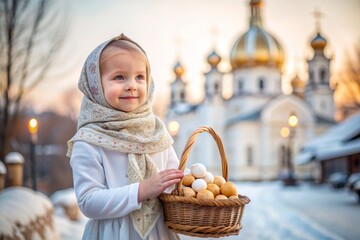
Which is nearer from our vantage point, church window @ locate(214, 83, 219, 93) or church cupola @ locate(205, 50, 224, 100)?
church cupola @ locate(205, 50, 224, 100)

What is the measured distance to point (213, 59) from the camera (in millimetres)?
43344

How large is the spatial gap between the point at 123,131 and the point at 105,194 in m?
0.32

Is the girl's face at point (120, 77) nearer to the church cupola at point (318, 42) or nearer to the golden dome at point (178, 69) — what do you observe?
the church cupola at point (318, 42)

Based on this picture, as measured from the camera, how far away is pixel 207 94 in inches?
1743

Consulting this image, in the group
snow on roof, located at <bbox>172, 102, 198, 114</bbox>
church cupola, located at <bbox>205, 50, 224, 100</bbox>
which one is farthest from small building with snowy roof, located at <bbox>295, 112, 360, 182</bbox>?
snow on roof, located at <bbox>172, 102, 198, 114</bbox>

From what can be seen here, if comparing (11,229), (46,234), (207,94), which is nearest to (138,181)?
(11,229)

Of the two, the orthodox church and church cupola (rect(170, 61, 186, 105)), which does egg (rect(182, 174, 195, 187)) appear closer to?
the orthodox church

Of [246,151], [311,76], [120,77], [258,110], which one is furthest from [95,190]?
[311,76]

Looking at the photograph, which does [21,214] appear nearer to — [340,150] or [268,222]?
[268,222]

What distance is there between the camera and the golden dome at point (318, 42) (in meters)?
40.6

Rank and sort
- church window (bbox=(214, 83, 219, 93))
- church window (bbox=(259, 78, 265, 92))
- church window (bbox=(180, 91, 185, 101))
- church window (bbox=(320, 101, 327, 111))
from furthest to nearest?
church window (bbox=(180, 91, 185, 101)) < church window (bbox=(320, 101, 327, 111)) < church window (bbox=(214, 83, 219, 93)) < church window (bbox=(259, 78, 265, 92))

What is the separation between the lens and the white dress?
7.55ft

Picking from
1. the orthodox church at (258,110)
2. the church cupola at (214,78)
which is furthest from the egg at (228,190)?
the church cupola at (214,78)

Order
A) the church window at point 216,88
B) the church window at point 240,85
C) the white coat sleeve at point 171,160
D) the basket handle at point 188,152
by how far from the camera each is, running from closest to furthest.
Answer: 1. the basket handle at point 188,152
2. the white coat sleeve at point 171,160
3. the church window at point 240,85
4. the church window at point 216,88
